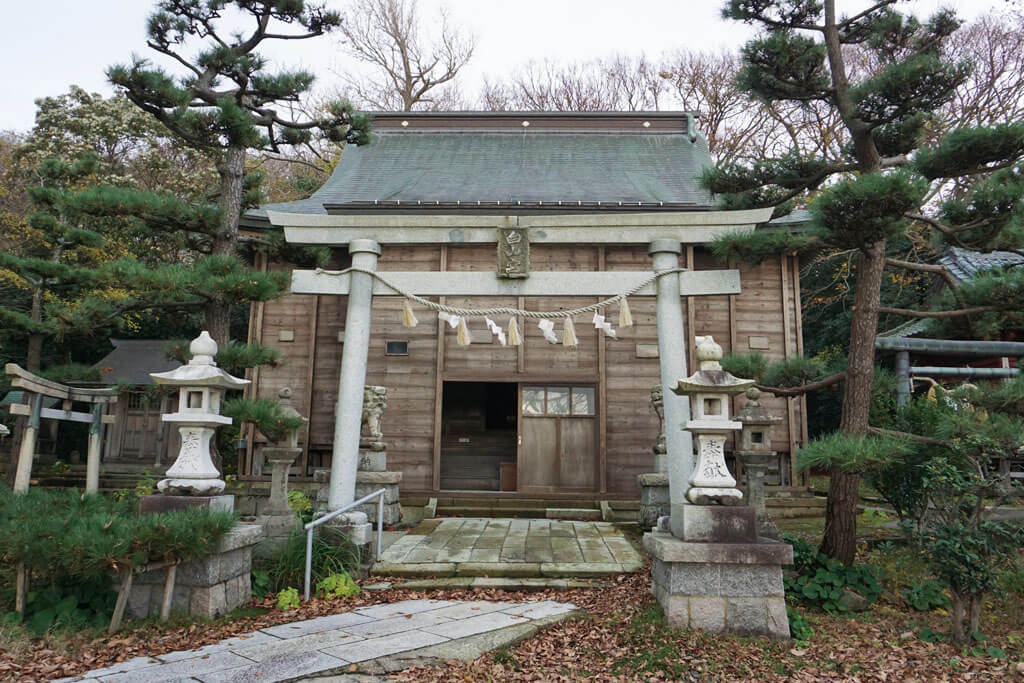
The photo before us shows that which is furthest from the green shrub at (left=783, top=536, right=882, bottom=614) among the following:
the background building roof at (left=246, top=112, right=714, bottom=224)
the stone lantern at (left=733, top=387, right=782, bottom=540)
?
the background building roof at (left=246, top=112, right=714, bottom=224)

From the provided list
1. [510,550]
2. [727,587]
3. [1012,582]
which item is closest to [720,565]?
[727,587]

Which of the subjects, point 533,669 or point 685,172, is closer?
point 533,669

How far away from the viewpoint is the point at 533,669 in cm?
418

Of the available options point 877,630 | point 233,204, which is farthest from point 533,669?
point 233,204

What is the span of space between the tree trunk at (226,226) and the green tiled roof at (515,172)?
3087 millimetres

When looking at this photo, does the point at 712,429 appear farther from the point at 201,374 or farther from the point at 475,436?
the point at 475,436

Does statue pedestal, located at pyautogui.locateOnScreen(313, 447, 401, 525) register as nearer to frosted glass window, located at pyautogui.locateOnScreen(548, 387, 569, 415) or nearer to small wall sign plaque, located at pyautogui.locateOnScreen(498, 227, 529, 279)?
frosted glass window, located at pyautogui.locateOnScreen(548, 387, 569, 415)

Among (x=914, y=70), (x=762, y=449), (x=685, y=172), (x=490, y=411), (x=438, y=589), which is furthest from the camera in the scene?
(x=490, y=411)

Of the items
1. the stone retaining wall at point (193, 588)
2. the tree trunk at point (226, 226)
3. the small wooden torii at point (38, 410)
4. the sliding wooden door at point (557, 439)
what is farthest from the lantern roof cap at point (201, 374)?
the sliding wooden door at point (557, 439)

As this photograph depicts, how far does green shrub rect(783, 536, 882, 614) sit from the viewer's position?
546cm

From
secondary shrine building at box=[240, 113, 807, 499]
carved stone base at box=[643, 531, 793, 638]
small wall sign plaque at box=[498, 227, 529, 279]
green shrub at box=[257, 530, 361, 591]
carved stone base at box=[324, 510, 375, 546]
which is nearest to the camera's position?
carved stone base at box=[643, 531, 793, 638]

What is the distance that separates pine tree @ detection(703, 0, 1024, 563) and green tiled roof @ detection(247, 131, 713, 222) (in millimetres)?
4568

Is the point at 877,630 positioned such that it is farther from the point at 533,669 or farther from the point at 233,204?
the point at 233,204

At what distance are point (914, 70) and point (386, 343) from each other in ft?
28.7
